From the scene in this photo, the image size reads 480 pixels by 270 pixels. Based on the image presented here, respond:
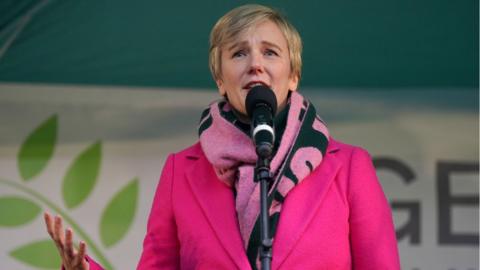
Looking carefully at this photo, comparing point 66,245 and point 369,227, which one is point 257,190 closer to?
point 369,227

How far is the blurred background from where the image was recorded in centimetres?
477

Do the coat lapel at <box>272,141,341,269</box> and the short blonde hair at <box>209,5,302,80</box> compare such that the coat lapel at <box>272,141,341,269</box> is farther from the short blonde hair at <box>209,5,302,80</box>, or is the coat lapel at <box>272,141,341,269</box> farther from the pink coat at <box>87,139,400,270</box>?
the short blonde hair at <box>209,5,302,80</box>

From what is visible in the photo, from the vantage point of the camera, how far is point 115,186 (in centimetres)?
480

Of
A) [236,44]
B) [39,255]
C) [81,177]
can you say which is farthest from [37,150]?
[236,44]

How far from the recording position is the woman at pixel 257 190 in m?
2.96

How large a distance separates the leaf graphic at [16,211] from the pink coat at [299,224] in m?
1.71

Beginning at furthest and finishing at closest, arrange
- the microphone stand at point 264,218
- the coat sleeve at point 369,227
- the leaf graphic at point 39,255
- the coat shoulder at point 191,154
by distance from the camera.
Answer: the leaf graphic at point 39,255 → the coat shoulder at point 191,154 → the coat sleeve at point 369,227 → the microphone stand at point 264,218

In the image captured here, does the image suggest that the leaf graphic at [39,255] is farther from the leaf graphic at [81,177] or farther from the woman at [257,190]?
the woman at [257,190]

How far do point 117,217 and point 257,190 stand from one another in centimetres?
191

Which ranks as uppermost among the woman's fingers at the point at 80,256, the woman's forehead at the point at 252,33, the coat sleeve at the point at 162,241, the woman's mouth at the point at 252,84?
the woman's forehead at the point at 252,33

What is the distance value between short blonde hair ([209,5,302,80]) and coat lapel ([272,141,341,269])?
1.01 ft

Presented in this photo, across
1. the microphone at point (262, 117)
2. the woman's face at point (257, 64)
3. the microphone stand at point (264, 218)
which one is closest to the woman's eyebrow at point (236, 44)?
the woman's face at point (257, 64)

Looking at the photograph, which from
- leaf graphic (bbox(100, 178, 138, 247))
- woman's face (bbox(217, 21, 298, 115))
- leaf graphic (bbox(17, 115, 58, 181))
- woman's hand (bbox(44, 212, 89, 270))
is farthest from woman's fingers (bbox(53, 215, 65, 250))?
leaf graphic (bbox(17, 115, 58, 181))

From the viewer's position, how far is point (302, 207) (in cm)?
302
